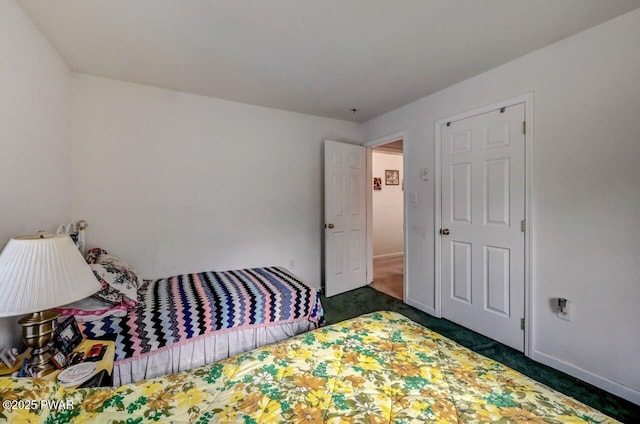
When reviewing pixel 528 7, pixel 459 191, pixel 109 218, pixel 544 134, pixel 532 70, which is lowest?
pixel 109 218

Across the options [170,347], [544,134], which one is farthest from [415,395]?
[544,134]

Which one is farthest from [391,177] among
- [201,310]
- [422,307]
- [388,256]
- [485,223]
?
[201,310]

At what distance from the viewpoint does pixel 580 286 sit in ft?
6.19

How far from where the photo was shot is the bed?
64.1 inches

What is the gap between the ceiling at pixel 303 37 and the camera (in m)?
1.58

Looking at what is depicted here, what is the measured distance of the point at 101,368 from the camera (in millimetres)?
1277

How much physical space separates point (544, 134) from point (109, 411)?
293cm

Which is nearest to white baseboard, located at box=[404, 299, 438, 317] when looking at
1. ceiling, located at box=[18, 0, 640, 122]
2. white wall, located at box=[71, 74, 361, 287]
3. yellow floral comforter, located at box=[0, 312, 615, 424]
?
white wall, located at box=[71, 74, 361, 287]

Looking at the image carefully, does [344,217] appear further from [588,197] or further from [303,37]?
[588,197]

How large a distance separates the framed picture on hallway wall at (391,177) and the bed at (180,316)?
Result: 4.19 meters

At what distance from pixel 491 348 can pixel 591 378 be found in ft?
1.97

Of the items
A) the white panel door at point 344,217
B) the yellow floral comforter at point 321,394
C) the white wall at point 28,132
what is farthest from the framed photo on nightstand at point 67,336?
the white panel door at point 344,217

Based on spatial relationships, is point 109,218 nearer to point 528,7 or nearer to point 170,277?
point 170,277

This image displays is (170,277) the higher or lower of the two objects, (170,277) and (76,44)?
the lower
